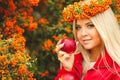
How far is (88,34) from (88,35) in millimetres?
12

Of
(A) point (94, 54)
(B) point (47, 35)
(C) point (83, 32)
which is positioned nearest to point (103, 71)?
(A) point (94, 54)

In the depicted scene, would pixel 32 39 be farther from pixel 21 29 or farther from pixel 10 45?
pixel 10 45

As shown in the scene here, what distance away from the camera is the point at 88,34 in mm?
5406

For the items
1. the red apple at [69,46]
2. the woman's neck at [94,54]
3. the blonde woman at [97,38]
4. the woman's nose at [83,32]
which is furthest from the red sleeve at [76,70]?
the woman's nose at [83,32]

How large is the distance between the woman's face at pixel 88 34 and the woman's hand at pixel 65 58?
22cm

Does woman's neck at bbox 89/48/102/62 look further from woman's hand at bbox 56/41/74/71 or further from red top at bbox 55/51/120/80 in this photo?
woman's hand at bbox 56/41/74/71

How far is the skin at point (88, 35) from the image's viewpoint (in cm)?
539

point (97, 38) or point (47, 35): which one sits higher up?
point (97, 38)

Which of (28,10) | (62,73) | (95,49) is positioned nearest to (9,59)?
(62,73)

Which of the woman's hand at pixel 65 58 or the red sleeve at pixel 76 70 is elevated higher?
the woman's hand at pixel 65 58

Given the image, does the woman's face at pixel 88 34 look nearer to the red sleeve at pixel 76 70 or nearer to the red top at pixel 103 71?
the red top at pixel 103 71

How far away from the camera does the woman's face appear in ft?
17.7

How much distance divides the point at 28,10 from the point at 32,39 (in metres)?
0.70

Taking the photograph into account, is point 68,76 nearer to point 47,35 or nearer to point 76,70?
point 76,70
